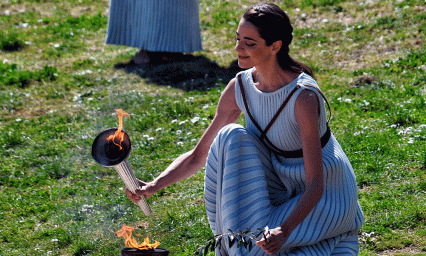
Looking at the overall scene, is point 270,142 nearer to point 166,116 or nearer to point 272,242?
point 272,242

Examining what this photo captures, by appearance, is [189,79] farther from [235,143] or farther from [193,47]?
[235,143]

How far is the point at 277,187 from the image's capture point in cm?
334

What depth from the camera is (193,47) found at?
8.97 metres

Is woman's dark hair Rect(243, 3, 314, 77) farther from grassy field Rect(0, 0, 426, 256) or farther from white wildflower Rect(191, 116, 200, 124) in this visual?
white wildflower Rect(191, 116, 200, 124)

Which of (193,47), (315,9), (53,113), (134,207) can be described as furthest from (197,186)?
(315,9)

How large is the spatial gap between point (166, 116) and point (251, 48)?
3907 millimetres

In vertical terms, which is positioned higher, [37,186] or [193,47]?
[193,47]

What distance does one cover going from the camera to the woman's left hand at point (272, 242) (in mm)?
2762

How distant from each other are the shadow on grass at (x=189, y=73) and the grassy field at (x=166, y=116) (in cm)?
3

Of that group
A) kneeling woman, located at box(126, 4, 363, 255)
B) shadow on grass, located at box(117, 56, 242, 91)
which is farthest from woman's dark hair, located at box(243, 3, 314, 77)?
shadow on grass, located at box(117, 56, 242, 91)

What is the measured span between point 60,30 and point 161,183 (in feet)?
26.4

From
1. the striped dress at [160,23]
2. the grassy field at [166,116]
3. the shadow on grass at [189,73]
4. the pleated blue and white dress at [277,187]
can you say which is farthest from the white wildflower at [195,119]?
the pleated blue and white dress at [277,187]

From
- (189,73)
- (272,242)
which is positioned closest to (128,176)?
(272,242)

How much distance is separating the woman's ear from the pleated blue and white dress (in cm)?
21
